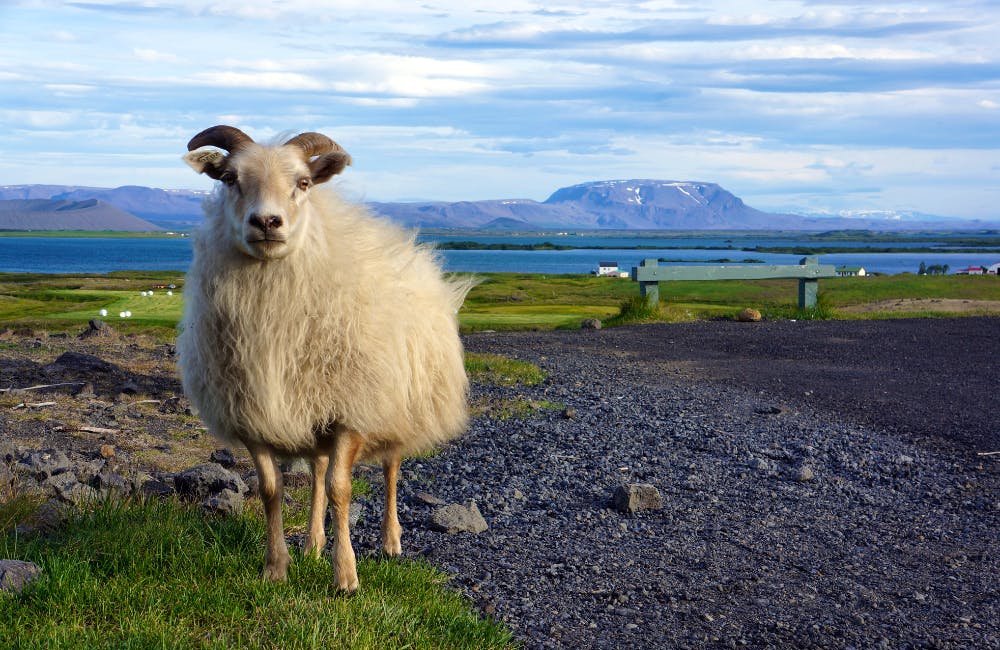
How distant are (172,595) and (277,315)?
1731mm

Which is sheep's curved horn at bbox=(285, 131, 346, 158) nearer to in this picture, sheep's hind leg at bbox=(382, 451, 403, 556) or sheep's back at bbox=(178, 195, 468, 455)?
sheep's back at bbox=(178, 195, 468, 455)

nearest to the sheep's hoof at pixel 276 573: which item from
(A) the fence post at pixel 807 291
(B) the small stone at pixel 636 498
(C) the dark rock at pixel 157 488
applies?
(C) the dark rock at pixel 157 488

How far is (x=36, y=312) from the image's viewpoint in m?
23.3

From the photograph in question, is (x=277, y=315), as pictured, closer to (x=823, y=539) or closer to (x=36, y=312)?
(x=823, y=539)

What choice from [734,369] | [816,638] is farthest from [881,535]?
[734,369]

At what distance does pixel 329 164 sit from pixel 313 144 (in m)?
0.18

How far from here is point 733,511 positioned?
7.32 metres

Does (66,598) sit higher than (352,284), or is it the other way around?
(352,284)

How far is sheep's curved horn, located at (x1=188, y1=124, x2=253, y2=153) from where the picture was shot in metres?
5.66

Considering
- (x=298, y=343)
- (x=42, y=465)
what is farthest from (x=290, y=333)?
(x=42, y=465)

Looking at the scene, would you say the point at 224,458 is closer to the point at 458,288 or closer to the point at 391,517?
the point at 391,517

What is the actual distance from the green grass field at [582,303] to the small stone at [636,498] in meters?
12.4

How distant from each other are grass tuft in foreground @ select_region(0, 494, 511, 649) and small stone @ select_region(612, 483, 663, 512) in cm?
207

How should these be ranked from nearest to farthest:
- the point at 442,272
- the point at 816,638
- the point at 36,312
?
the point at 816,638 < the point at 442,272 < the point at 36,312
